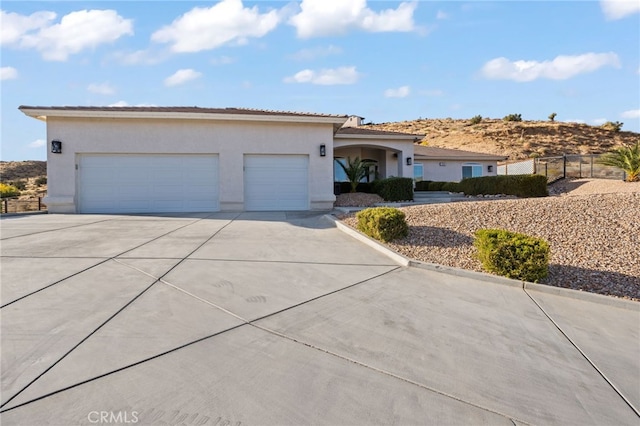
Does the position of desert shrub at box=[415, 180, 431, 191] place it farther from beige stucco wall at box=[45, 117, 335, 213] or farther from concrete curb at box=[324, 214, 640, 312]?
concrete curb at box=[324, 214, 640, 312]

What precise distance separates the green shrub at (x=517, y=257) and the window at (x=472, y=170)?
2221 cm

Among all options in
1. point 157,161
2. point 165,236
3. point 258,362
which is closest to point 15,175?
point 157,161

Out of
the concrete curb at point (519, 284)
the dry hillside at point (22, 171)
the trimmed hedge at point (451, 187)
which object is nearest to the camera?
the concrete curb at point (519, 284)

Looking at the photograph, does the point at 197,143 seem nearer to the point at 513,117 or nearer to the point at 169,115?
the point at 169,115

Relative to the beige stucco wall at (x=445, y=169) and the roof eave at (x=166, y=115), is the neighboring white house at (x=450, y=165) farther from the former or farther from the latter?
the roof eave at (x=166, y=115)

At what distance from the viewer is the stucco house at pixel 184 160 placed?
1258 cm

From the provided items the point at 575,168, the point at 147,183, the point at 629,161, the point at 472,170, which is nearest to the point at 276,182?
the point at 147,183

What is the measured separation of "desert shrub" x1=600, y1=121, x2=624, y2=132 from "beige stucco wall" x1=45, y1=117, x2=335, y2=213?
201 ft

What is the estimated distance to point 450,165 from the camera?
83.5 feet

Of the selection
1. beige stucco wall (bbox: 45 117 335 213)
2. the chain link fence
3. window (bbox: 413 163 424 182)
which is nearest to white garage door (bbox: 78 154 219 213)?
beige stucco wall (bbox: 45 117 335 213)

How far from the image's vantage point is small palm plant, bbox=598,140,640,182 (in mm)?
15414

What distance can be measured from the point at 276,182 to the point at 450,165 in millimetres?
16368

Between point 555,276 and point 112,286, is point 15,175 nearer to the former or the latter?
point 112,286

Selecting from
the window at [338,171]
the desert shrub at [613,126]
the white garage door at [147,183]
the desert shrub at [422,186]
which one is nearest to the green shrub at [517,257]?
the white garage door at [147,183]
